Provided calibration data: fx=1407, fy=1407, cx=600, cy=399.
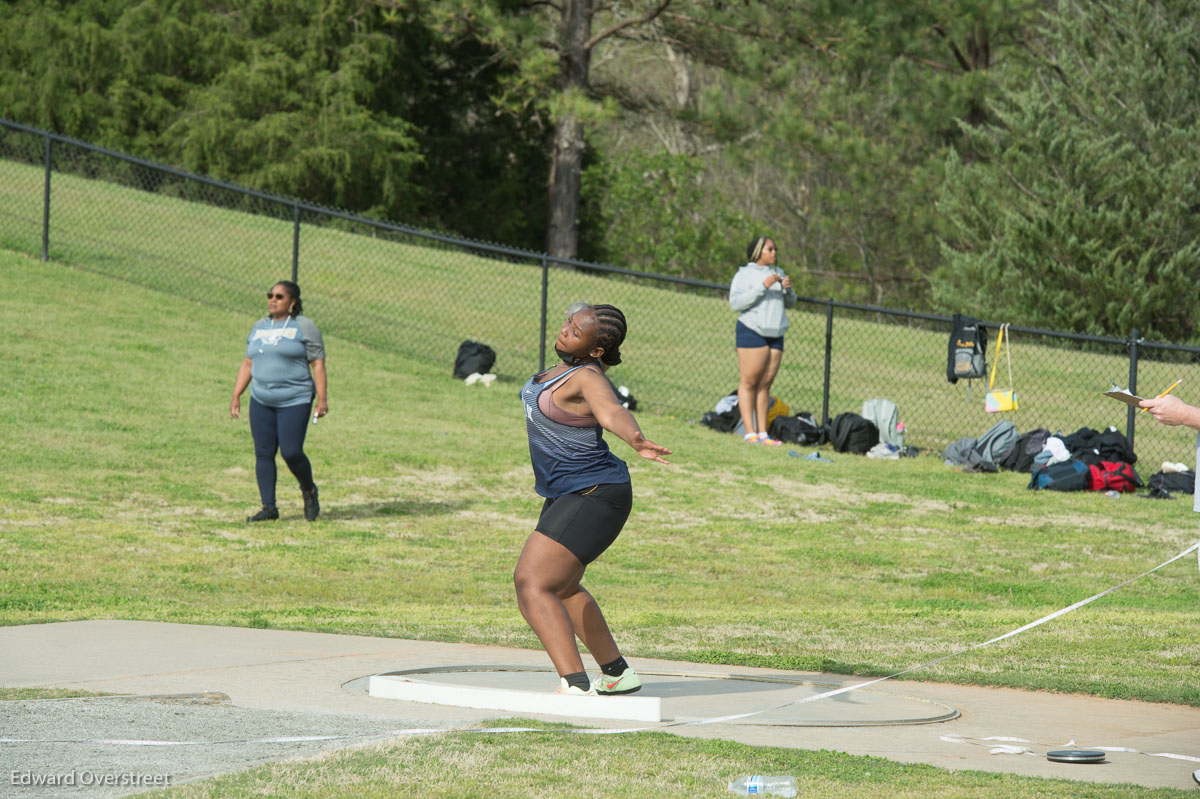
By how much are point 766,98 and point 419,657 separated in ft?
108

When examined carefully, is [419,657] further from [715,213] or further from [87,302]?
[715,213]

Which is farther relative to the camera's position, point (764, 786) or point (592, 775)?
point (592, 775)

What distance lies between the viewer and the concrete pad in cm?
508

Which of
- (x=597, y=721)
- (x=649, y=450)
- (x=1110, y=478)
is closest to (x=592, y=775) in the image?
(x=597, y=721)

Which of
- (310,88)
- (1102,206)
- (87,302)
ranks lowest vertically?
(87,302)

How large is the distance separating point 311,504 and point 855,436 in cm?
672

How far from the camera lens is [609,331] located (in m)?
5.43

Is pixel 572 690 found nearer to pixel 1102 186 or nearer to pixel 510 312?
pixel 510 312

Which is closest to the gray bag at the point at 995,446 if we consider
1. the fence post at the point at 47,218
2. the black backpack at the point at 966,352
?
the black backpack at the point at 966,352

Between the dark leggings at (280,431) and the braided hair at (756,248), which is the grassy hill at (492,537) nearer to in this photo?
the dark leggings at (280,431)

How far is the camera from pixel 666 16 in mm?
30375

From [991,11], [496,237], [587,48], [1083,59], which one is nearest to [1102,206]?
[1083,59]

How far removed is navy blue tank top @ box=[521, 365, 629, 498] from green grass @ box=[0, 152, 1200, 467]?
11.3m

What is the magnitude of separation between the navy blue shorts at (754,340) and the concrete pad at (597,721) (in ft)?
25.1
